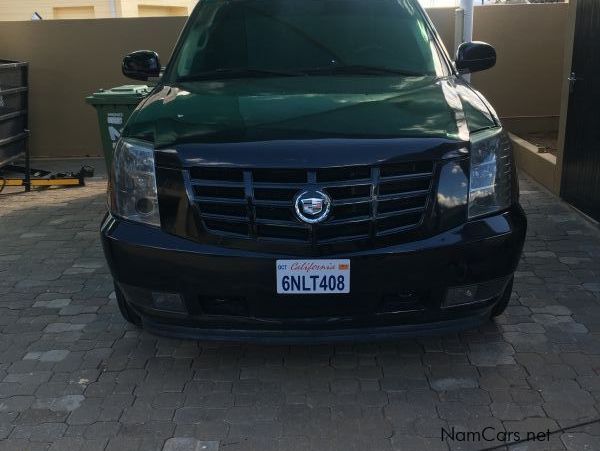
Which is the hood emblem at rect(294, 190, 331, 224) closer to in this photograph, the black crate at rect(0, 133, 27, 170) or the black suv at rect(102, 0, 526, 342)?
the black suv at rect(102, 0, 526, 342)

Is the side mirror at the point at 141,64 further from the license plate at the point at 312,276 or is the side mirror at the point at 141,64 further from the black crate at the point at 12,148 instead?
the black crate at the point at 12,148

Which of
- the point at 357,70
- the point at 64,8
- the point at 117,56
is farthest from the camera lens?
the point at 64,8

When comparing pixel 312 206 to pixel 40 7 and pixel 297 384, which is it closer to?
pixel 297 384

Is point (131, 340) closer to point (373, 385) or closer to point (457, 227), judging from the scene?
point (373, 385)

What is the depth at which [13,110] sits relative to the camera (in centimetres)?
738

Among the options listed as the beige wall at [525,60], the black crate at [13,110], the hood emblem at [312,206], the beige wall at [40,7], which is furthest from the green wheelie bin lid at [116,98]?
the beige wall at [40,7]

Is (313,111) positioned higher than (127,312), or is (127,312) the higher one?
(313,111)

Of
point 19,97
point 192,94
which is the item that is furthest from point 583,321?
point 19,97

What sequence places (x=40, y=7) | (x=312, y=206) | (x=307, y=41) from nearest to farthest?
(x=312, y=206), (x=307, y=41), (x=40, y=7)

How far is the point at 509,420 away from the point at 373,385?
0.65m

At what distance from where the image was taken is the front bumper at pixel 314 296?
109 inches

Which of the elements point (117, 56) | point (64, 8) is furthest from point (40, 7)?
point (117, 56)

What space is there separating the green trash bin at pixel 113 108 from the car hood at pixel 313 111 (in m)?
3.10

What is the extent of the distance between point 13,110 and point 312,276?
19.3 feet
